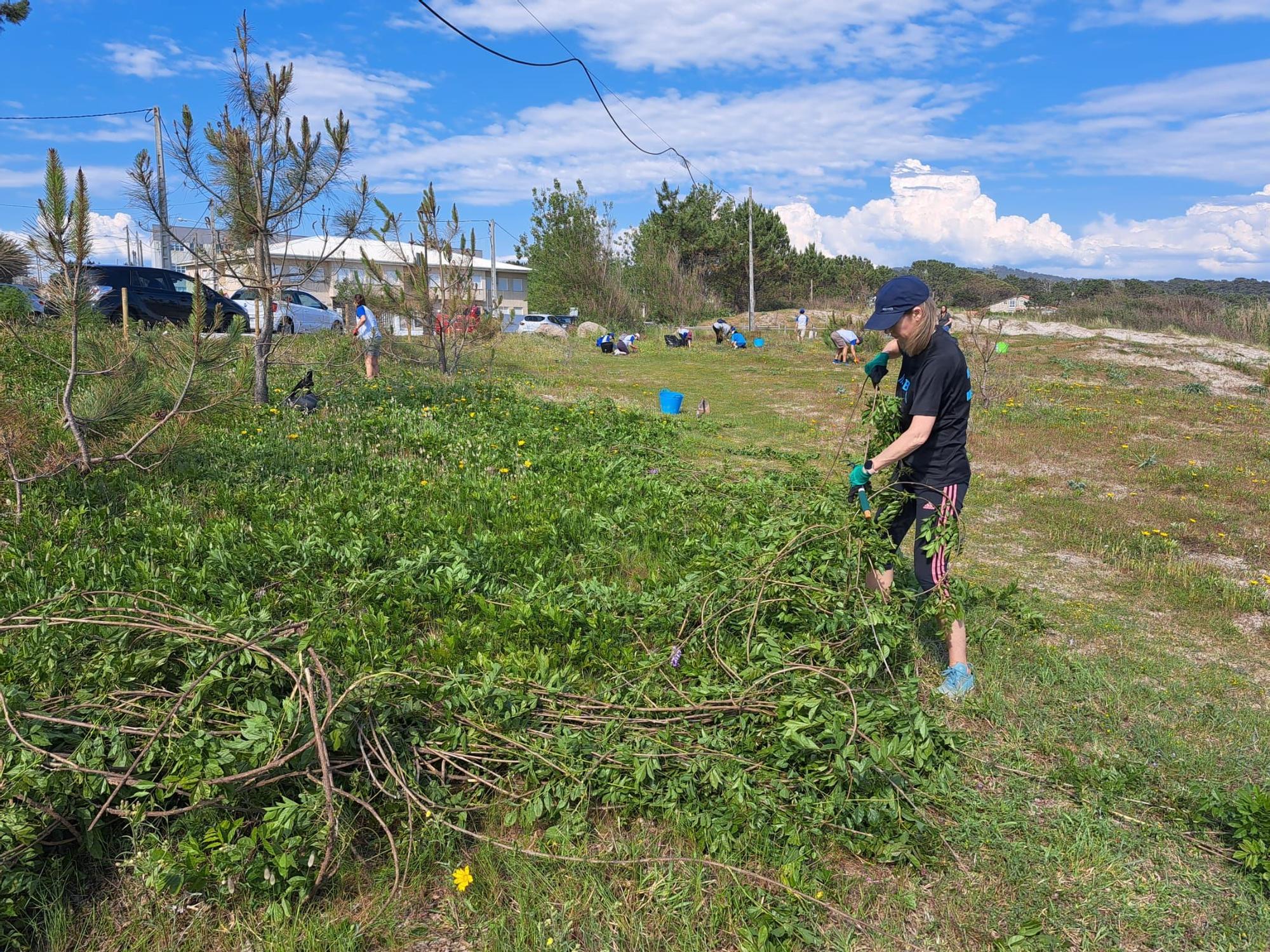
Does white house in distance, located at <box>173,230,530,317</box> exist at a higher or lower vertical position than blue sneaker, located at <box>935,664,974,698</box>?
higher

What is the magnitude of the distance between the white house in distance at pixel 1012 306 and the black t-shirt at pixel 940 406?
3991cm

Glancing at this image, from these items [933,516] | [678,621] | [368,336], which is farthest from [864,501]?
[368,336]

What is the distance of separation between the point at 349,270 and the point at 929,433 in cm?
3325

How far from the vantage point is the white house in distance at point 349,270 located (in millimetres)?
9844

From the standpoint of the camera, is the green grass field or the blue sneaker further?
the blue sneaker

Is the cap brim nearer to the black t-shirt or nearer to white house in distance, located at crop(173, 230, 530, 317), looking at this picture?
the black t-shirt

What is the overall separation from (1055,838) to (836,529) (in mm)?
1489

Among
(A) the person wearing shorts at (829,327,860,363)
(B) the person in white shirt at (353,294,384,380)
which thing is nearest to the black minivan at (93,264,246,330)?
(B) the person in white shirt at (353,294,384,380)

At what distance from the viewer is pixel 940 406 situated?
3791 millimetres

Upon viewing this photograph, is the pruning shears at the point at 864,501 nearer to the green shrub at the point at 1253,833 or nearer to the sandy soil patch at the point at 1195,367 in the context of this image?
the green shrub at the point at 1253,833

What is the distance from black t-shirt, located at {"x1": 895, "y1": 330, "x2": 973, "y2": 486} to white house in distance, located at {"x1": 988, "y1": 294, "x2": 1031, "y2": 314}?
131 ft

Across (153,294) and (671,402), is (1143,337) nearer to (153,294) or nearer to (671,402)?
(671,402)

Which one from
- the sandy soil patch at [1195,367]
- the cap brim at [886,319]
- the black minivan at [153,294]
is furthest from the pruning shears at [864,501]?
the sandy soil patch at [1195,367]

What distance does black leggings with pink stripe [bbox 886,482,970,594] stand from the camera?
3.86 metres
